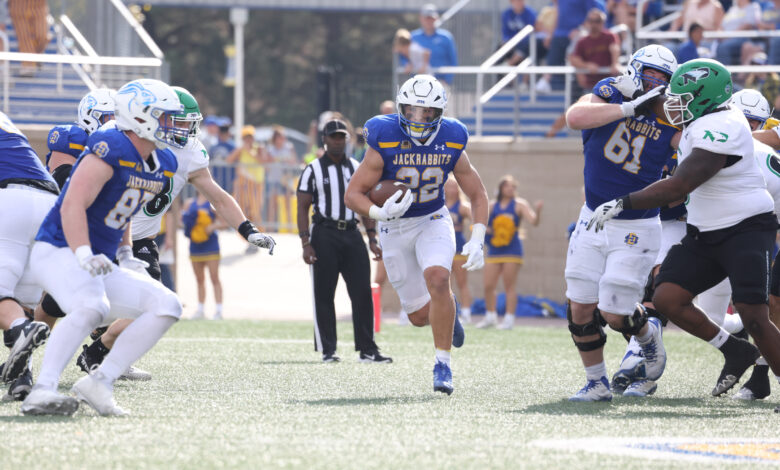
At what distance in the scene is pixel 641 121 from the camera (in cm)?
684

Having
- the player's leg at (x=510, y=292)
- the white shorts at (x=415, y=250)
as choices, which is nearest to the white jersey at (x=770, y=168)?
the white shorts at (x=415, y=250)

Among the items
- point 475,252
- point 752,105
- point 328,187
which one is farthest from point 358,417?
point 328,187

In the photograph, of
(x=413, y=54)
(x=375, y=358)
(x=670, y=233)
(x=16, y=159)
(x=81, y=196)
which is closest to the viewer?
(x=81, y=196)

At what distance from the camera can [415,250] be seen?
7.31 meters

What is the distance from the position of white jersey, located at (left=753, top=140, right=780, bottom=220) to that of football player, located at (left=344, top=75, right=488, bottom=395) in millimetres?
1676

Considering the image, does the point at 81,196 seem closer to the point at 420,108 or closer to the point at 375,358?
the point at 420,108

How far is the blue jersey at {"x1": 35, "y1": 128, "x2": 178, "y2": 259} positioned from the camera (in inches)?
224

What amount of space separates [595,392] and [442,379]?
0.87 m

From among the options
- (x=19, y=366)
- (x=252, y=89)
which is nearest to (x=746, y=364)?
(x=19, y=366)

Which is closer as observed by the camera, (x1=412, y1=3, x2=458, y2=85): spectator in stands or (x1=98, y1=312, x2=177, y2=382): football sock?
(x1=98, y1=312, x2=177, y2=382): football sock

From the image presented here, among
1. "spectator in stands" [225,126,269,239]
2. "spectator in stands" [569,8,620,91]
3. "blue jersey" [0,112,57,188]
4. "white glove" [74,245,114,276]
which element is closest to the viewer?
"white glove" [74,245,114,276]

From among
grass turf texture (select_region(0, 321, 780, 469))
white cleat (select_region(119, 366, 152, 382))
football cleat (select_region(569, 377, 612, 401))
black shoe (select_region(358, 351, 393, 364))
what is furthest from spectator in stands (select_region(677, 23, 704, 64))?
white cleat (select_region(119, 366, 152, 382))

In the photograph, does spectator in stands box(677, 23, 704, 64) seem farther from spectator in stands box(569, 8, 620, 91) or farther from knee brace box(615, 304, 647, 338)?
knee brace box(615, 304, 647, 338)

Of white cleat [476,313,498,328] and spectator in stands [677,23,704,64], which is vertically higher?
spectator in stands [677,23,704,64]
